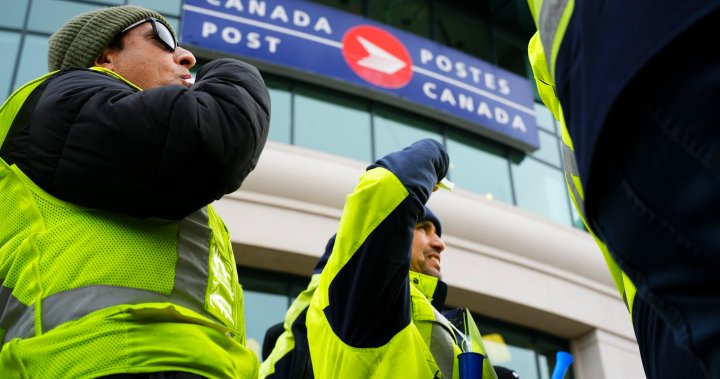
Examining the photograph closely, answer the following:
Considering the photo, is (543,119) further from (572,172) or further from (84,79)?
(84,79)

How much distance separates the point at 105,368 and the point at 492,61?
522 inches

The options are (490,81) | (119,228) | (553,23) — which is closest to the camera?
(553,23)

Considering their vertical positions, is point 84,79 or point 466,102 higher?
point 466,102

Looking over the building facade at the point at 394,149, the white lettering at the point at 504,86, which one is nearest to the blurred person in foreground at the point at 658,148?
the building facade at the point at 394,149

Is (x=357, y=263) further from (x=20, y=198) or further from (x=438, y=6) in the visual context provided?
(x=438, y=6)

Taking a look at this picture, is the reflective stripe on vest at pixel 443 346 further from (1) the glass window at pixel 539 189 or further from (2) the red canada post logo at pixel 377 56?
(1) the glass window at pixel 539 189

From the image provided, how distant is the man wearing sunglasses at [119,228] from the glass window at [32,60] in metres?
9.25

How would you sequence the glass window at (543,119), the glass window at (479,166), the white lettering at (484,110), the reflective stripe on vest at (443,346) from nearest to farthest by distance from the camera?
the reflective stripe on vest at (443,346)
the glass window at (479,166)
the white lettering at (484,110)
the glass window at (543,119)

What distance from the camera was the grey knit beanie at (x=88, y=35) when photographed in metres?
2.40

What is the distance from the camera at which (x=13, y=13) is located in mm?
11195

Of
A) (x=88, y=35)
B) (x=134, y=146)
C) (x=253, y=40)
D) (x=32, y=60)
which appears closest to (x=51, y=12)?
(x=32, y=60)

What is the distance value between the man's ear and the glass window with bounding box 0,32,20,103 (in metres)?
8.68

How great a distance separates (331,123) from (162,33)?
9301 millimetres

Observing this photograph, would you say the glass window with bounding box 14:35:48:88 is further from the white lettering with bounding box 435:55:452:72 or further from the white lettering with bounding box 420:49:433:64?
the white lettering with bounding box 435:55:452:72
